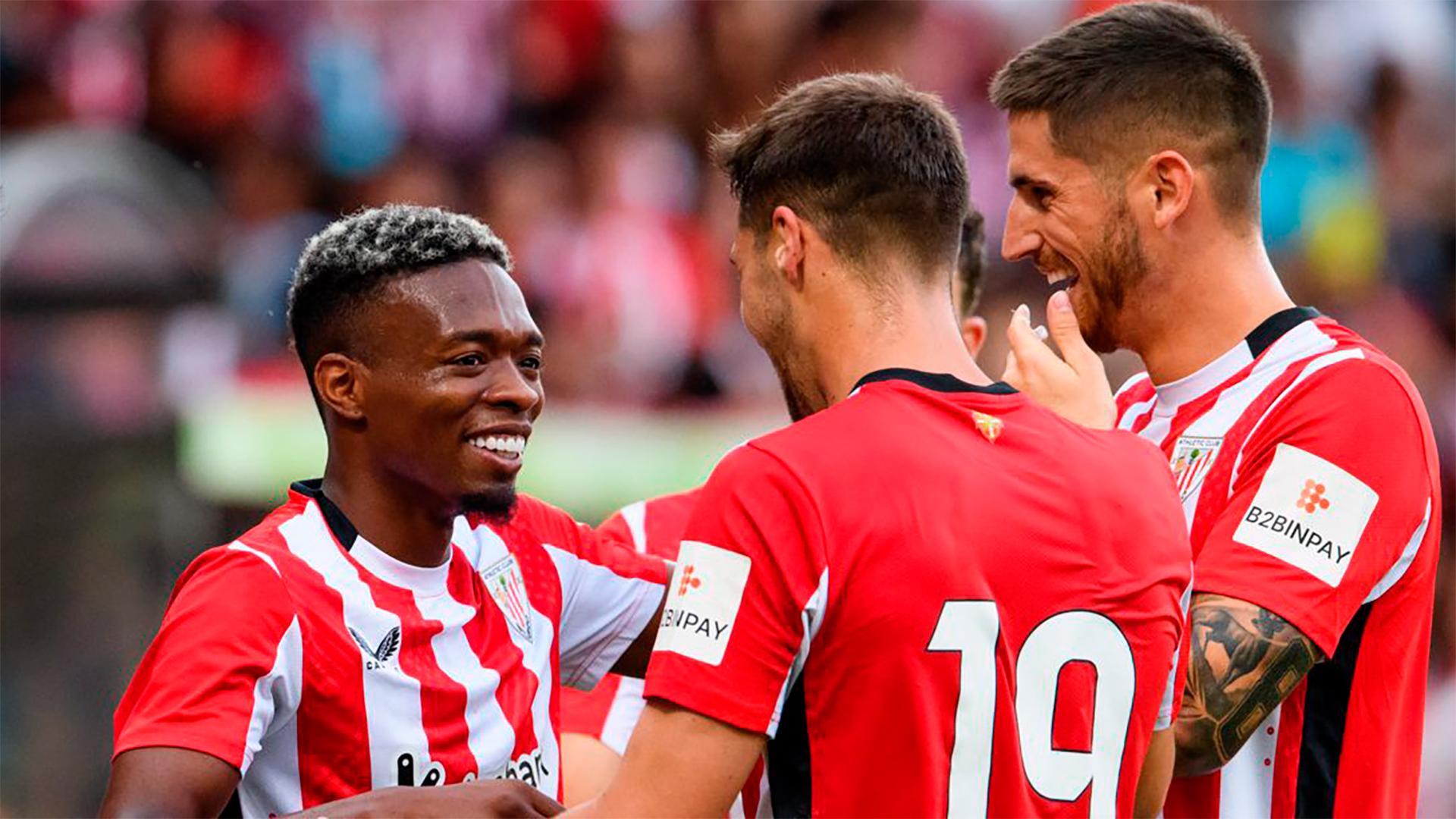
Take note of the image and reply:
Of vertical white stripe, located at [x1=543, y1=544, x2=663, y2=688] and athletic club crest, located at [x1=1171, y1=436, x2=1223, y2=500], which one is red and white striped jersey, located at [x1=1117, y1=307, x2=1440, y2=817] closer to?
athletic club crest, located at [x1=1171, y1=436, x2=1223, y2=500]

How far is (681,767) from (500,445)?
97 cm

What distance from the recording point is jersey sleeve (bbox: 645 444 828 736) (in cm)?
275

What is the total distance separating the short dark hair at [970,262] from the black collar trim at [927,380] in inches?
74.8

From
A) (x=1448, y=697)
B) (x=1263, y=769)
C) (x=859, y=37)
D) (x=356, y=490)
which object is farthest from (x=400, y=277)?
(x=859, y=37)

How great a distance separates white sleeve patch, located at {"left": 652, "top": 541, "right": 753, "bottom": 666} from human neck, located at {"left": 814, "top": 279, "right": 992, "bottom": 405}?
0.40 metres

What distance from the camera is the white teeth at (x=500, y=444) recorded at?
3.50m

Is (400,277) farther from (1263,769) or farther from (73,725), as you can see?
(73,725)

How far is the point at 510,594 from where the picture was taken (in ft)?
11.9

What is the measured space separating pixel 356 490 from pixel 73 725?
3900 millimetres

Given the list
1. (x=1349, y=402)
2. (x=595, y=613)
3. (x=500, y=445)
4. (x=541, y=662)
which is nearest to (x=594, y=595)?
(x=595, y=613)

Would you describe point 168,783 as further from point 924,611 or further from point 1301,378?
point 1301,378

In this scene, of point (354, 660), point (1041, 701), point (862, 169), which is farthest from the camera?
point (354, 660)

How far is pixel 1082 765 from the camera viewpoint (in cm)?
293

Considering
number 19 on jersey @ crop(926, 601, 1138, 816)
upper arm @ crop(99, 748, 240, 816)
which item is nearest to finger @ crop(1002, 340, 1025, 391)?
number 19 on jersey @ crop(926, 601, 1138, 816)
